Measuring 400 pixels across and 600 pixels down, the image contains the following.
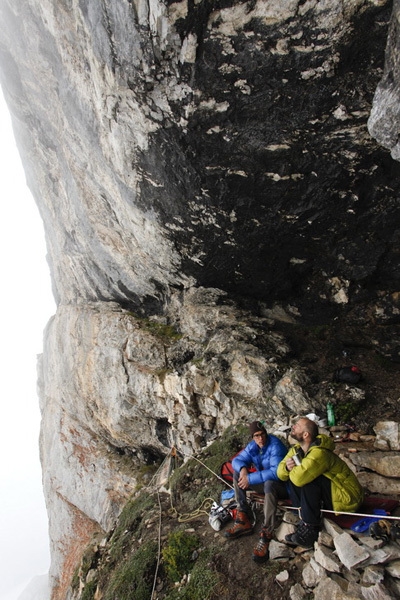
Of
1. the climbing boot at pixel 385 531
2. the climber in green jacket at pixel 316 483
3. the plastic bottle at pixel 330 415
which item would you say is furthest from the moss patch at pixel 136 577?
the plastic bottle at pixel 330 415

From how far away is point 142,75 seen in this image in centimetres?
901

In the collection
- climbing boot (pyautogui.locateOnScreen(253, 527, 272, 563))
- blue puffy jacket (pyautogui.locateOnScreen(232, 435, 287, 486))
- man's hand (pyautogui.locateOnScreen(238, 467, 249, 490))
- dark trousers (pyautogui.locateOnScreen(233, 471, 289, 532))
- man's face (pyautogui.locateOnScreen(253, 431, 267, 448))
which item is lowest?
climbing boot (pyautogui.locateOnScreen(253, 527, 272, 563))

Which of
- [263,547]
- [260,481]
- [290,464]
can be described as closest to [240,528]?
[263,547]

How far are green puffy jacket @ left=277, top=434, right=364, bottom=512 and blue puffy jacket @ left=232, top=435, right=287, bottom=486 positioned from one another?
3.75 ft

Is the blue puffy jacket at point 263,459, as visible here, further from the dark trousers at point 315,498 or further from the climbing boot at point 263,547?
the dark trousers at point 315,498

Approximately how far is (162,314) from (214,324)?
11.2 ft

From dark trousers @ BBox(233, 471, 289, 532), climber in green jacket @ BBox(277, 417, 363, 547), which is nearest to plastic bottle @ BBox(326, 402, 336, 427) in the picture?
dark trousers @ BBox(233, 471, 289, 532)

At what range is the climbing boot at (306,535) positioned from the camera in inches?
237

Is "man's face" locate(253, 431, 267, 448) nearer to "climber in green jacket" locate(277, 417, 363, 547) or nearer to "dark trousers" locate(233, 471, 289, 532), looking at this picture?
"dark trousers" locate(233, 471, 289, 532)

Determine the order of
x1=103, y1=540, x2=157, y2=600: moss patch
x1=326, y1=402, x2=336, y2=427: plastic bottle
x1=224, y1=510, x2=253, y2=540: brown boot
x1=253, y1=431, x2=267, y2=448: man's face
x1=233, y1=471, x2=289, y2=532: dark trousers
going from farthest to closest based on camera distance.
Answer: x1=326, y1=402, x2=336, y2=427: plastic bottle < x1=103, y1=540, x2=157, y2=600: moss patch < x1=253, y1=431, x2=267, y2=448: man's face < x1=224, y1=510, x2=253, y2=540: brown boot < x1=233, y1=471, x2=289, y2=532: dark trousers

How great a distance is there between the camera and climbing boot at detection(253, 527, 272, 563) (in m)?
6.39

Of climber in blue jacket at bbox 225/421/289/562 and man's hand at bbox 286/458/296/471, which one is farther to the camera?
climber in blue jacket at bbox 225/421/289/562

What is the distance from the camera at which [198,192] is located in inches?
432

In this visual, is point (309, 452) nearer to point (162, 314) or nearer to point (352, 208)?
point (352, 208)
